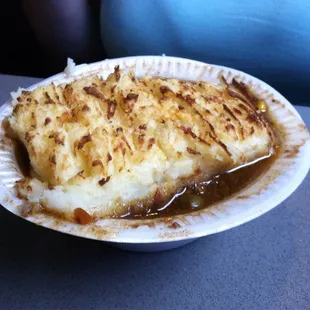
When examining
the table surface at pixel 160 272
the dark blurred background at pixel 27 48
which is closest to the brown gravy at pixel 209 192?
the table surface at pixel 160 272

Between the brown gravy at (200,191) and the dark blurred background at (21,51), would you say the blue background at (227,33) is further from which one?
the brown gravy at (200,191)

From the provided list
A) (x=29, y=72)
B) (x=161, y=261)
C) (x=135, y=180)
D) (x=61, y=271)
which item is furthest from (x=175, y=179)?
(x=29, y=72)

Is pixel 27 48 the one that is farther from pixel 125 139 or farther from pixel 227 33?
pixel 125 139

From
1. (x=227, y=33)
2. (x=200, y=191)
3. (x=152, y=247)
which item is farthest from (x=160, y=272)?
(x=227, y=33)

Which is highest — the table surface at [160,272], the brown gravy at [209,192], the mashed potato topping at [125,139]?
the mashed potato topping at [125,139]

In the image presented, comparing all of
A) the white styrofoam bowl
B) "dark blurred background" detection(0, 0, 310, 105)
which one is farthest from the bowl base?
"dark blurred background" detection(0, 0, 310, 105)
